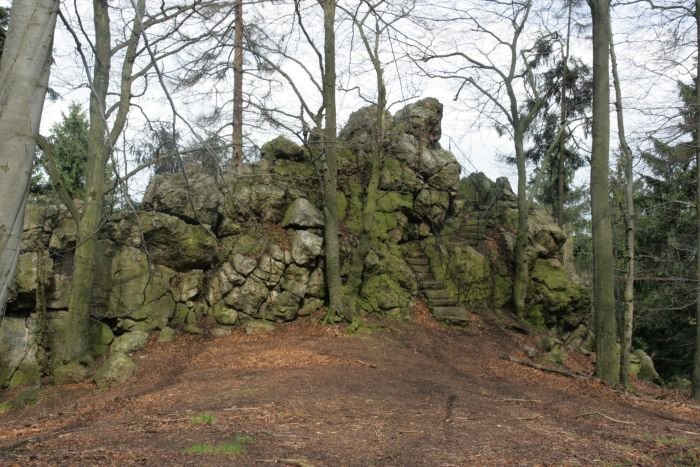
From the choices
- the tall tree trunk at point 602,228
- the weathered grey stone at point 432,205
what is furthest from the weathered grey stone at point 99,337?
the tall tree trunk at point 602,228

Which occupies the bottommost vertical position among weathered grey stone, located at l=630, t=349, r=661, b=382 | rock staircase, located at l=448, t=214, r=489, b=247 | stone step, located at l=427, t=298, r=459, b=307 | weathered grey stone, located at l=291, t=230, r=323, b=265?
weathered grey stone, located at l=630, t=349, r=661, b=382

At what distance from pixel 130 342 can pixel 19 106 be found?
10.3m

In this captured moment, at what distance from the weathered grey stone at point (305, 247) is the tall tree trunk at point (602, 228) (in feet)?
22.5

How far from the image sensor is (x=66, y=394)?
10.2 m

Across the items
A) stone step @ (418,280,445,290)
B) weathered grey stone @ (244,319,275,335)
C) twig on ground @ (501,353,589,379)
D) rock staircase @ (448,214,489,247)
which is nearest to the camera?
twig on ground @ (501,353,589,379)

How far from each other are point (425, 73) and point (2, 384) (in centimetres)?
1392

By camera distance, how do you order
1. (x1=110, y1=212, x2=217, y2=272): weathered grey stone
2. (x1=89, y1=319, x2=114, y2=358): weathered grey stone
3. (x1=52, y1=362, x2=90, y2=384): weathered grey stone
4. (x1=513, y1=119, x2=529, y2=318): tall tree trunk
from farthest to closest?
(x1=513, y1=119, x2=529, y2=318): tall tree trunk, (x1=110, y1=212, x2=217, y2=272): weathered grey stone, (x1=89, y1=319, x2=114, y2=358): weathered grey stone, (x1=52, y1=362, x2=90, y2=384): weathered grey stone

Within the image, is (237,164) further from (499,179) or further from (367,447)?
(499,179)

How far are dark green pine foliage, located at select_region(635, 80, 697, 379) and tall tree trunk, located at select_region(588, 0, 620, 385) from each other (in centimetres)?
180

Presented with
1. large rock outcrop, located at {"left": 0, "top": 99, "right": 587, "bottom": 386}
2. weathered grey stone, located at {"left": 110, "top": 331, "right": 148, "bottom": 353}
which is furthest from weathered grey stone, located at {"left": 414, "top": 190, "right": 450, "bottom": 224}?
weathered grey stone, located at {"left": 110, "top": 331, "right": 148, "bottom": 353}

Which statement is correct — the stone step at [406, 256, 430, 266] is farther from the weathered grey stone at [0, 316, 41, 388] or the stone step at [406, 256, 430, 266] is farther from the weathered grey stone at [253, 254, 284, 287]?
the weathered grey stone at [0, 316, 41, 388]

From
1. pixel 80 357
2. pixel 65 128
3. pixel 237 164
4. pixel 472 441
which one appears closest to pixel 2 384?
pixel 80 357

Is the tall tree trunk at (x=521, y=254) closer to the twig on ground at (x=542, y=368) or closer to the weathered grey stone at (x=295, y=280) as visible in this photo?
the twig on ground at (x=542, y=368)

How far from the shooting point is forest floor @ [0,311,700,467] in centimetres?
519
